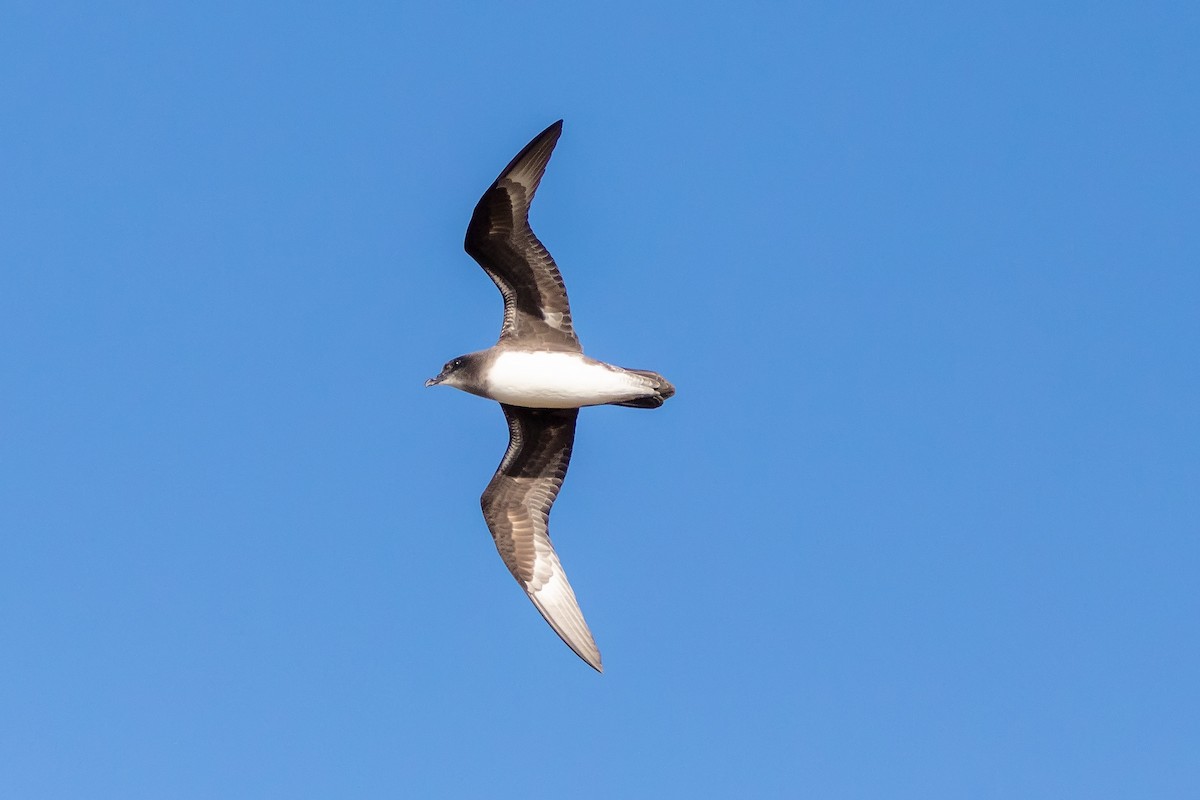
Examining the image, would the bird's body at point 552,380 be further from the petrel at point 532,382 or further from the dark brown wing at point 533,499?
the dark brown wing at point 533,499

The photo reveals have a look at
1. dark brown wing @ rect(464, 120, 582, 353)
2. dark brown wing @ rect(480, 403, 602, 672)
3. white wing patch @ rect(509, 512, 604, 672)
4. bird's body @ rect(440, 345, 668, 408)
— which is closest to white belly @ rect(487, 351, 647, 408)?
bird's body @ rect(440, 345, 668, 408)

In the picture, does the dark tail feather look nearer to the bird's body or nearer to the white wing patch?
the bird's body

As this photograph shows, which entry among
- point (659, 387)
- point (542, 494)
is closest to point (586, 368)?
point (659, 387)

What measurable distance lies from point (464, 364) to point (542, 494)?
210cm

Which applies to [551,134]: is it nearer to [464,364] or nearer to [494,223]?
[494,223]

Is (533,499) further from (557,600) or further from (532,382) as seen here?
(532,382)

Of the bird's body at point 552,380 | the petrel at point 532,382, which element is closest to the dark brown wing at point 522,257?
the petrel at point 532,382

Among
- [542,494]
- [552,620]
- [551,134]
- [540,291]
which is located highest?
[551,134]

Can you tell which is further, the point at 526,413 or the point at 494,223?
the point at 526,413

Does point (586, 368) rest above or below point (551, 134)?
below

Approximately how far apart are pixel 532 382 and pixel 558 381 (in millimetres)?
302

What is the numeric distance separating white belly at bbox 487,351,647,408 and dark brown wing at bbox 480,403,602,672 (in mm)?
1032

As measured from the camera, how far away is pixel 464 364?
19.0 meters

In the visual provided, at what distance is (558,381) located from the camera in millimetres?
18594
